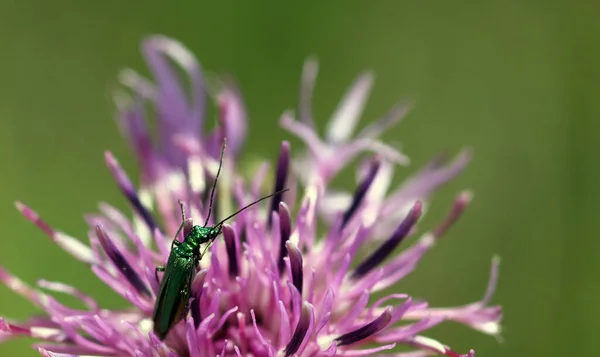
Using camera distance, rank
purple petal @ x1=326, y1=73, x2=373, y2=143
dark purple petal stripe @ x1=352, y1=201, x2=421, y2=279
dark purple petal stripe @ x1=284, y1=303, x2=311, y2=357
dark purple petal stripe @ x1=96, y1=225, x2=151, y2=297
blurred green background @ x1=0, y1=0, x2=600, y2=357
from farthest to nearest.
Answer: blurred green background @ x1=0, y1=0, x2=600, y2=357 → purple petal @ x1=326, y1=73, x2=373, y2=143 → dark purple petal stripe @ x1=352, y1=201, x2=421, y2=279 → dark purple petal stripe @ x1=96, y1=225, x2=151, y2=297 → dark purple petal stripe @ x1=284, y1=303, x2=311, y2=357

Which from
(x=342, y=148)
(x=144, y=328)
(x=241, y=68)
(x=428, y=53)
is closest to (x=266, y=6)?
(x=241, y=68)

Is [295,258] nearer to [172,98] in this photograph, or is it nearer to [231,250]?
[231,250]

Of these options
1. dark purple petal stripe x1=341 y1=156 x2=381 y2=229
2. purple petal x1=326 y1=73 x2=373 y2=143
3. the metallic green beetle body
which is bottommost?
the metallic green beetle body

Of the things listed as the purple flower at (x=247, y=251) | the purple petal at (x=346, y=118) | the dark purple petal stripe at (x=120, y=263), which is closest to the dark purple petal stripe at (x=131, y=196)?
the purple flower at (x=247, y=251)

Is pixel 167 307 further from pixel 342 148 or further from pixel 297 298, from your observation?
pixel 342 148

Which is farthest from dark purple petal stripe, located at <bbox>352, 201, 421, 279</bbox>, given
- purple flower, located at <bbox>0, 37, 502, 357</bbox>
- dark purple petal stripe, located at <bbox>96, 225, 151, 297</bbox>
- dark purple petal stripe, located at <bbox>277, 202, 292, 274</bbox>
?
dark purple petal stripe, located at <bbox>96, 225, 151, 297</bbox>

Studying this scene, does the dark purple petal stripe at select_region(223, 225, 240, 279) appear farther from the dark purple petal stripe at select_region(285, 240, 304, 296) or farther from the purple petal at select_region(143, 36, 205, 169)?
the purple petal at select_region(143, 36, 205, 169)

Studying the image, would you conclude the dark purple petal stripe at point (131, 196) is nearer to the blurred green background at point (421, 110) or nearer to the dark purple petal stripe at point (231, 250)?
the dark purple petal stripe at point (231, 250)
